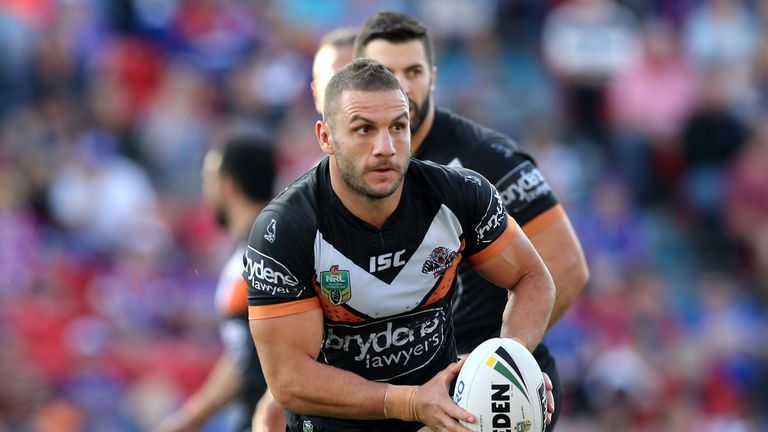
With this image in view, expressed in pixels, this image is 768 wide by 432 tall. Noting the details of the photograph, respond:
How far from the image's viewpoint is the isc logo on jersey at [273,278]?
16.5ft

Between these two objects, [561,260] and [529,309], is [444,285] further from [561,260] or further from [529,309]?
[561,260]

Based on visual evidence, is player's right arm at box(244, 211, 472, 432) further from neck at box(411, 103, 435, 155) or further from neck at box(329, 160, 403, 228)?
neck at box(411, 103, 435, 155)

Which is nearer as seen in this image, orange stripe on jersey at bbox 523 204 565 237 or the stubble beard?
the stubble beard

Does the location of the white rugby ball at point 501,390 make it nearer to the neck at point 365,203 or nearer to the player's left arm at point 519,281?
→ the player's left arm at point 519,281

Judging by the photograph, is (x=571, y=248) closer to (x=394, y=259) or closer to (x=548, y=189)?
(x=548, y=189)

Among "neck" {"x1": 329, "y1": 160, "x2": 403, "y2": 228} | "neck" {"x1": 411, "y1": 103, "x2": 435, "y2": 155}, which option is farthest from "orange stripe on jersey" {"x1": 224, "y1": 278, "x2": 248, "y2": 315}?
"neck" {"x1": 329, "y1": 160, "x2": 403, "y2": 228}

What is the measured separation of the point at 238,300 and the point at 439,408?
2806 millimetres

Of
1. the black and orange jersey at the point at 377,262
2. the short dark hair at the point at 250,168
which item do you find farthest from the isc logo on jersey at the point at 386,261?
the short dark hair at the point at 250,168

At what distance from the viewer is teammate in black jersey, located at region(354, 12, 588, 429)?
6.20m

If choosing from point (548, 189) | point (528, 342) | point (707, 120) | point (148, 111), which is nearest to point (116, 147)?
point (148, 111)

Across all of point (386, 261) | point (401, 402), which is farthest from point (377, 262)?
point (401, 402)

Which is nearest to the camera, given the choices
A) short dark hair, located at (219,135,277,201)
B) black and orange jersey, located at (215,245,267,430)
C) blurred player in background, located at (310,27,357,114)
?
blurred player in background, located at (310,27,357,114)

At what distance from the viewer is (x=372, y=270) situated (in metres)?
5.17

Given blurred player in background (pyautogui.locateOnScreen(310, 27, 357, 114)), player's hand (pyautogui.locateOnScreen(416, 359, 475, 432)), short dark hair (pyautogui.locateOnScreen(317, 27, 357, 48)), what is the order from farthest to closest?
short dark hair (pyautogui.locateOnScreen(317, 27, 357, 48)) < blurred player in background (pyautogui.locateOnScreen(310, 27, 357, 114)) < player's hand (pyautogui.locateOnScreen(416, 359, 475, 432))
